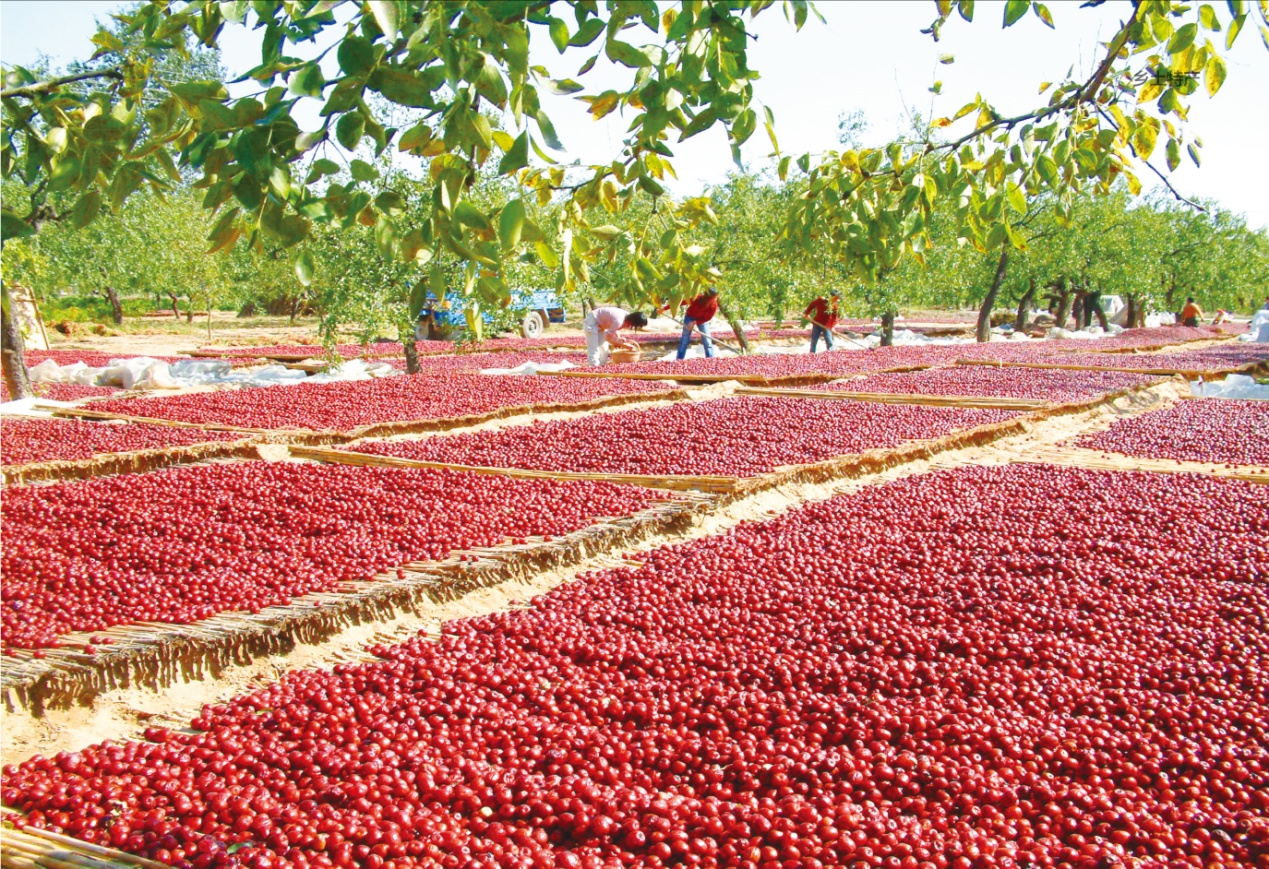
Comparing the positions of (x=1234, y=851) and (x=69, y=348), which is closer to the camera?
(x=1234, y=851)

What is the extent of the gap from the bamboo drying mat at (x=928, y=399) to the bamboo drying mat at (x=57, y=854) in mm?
7877

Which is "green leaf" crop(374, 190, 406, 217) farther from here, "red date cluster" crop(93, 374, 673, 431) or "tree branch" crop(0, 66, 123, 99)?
"red date cluster" crop(93, 374, 673, 431)

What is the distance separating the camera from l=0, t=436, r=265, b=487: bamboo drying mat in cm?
570

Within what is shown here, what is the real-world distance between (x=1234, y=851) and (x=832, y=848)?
95cm

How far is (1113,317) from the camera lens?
114 ft

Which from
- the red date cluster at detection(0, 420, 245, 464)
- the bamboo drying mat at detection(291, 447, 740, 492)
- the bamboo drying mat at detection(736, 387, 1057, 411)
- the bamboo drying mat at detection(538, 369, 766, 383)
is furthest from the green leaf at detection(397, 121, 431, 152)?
the bamboo drying mat at detection(538, 369, 766, 383)

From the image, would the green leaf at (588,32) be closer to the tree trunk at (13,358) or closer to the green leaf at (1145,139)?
the green leaf at (1145,139)

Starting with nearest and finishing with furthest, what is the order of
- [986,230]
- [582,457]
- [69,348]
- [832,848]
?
[832,848] → [986,230] → [582,457] → [69,348]

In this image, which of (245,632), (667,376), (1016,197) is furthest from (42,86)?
(667,376)

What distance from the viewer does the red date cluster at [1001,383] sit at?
9.60 metres

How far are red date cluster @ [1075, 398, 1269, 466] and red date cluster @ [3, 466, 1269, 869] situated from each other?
2752 mm

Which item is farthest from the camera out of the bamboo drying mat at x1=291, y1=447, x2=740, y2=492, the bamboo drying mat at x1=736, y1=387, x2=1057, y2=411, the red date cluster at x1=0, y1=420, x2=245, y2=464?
the bamboo drying mat at x1=736, y1=387, x2=1057, y2=411

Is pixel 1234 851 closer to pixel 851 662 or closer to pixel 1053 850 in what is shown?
pixel 1053 850

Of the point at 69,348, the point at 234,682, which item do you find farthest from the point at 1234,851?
the point at 69,348
